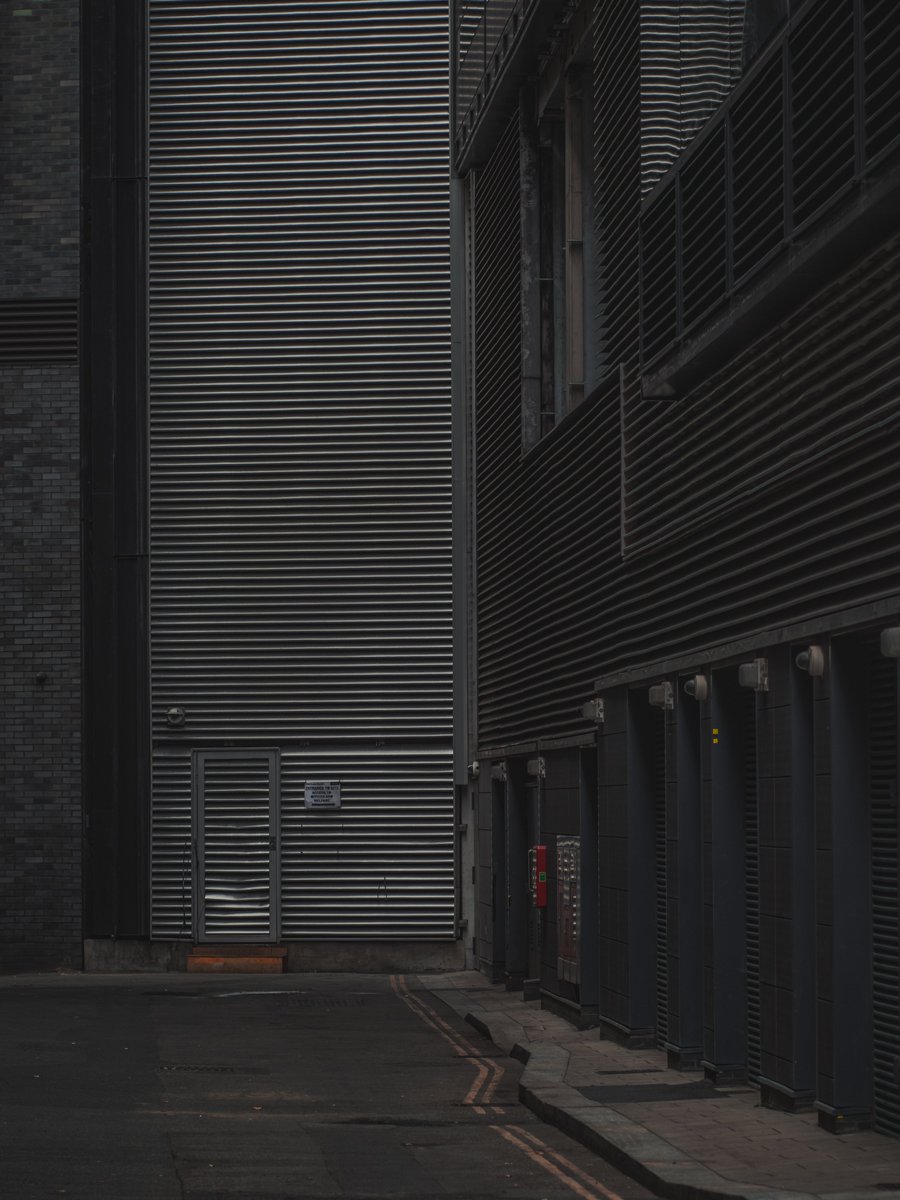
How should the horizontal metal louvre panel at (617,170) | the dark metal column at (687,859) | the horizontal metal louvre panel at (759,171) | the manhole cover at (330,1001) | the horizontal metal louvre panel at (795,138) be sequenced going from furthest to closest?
the manhole cover at (330,1001) < the horizontal metal louvre panel at (617,170) < the dark metal column at (687,859) < the horizontal metal louvre panel at (759,171) < the horizontal metal louvre panel at (795,138)

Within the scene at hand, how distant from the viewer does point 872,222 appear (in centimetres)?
1062

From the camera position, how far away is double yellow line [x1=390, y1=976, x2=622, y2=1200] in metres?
10.2

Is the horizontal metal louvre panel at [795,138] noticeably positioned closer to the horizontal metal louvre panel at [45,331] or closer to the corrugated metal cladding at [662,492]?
the corrugated metal cladding at [662,492]

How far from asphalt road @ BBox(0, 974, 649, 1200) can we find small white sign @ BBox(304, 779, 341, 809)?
542 cm

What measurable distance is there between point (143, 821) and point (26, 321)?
7.41 meters

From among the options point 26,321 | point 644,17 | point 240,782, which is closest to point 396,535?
point 240,782

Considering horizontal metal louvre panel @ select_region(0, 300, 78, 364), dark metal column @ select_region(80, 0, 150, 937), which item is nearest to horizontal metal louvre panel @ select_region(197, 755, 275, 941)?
dark metal column @ select_region(80, 0, 150, 937)

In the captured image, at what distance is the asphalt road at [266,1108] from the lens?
1022 cm

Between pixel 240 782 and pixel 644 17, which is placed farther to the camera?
pixel 240 782

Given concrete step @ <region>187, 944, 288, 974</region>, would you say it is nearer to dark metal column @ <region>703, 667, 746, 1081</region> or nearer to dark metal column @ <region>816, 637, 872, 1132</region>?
dark metal column @ <region>703, 667, 746, 1081</region>

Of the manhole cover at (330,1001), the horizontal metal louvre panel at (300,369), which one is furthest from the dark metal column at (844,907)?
the horizontal metal louvre panel at (300,369)

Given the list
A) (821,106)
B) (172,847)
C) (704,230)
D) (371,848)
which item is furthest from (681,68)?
(172,847)

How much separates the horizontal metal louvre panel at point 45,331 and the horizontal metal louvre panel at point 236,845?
6.23m

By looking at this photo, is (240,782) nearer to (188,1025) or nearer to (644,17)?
(188,1025)
